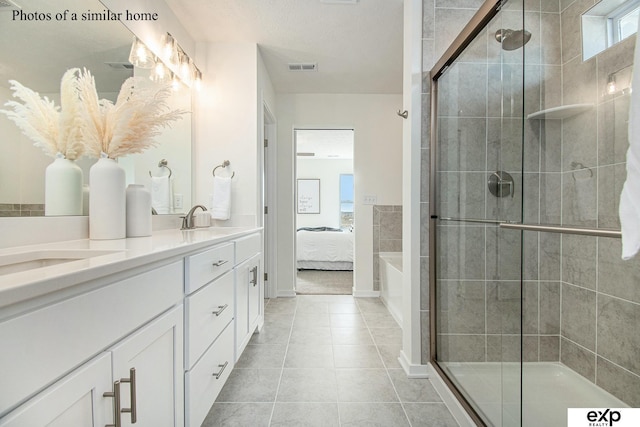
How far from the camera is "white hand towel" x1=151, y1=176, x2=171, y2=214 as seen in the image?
5.80 ft

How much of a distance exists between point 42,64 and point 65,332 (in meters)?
1.08

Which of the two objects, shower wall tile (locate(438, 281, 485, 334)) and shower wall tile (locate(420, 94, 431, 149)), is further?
shower wall tile (locate(420, 94, 431, 149))

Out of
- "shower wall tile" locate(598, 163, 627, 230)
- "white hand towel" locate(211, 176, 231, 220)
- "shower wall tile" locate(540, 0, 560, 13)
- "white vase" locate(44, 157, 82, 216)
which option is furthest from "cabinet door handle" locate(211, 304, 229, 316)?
"shower wall tile" locate(540, 0, 560, 13)

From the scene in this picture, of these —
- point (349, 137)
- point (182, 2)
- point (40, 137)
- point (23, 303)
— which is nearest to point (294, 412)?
point (23, 303)

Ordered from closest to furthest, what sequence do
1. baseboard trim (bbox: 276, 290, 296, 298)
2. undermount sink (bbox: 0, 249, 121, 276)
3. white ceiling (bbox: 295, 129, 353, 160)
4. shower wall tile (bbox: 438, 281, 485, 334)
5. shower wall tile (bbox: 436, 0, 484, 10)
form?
undermount sink (bbox: 0, 249, 121, 276), shower wall tile (bbox: 438, 281, 485, 334), shower wall tile (bbox: 436, 0, 484, 10), baseboard trim (bbox: 276, 290, 296, 298), white ceiling (bbox: 295, 129, 353, 160)

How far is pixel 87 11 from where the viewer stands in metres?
1.25

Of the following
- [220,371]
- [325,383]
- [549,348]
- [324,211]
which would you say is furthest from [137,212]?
[324,211]

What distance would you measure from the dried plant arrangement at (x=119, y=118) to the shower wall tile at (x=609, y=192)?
1.99 metres

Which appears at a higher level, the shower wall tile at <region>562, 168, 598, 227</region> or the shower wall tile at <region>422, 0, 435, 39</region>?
the shower wall tile at <region>422, 0, 435, 39</region>

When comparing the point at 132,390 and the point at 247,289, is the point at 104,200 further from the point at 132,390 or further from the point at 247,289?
the point at 247,289

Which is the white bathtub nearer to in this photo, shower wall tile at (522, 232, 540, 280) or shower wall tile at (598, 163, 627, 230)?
shower wall tile at (522, 232, 540, 280)

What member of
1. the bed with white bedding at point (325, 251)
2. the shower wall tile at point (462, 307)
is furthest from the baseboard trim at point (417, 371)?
the bed with white bedding at point (325, 251)

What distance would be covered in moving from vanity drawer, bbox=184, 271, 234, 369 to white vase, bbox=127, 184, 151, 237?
422mm

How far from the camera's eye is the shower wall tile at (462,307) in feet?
4.63
